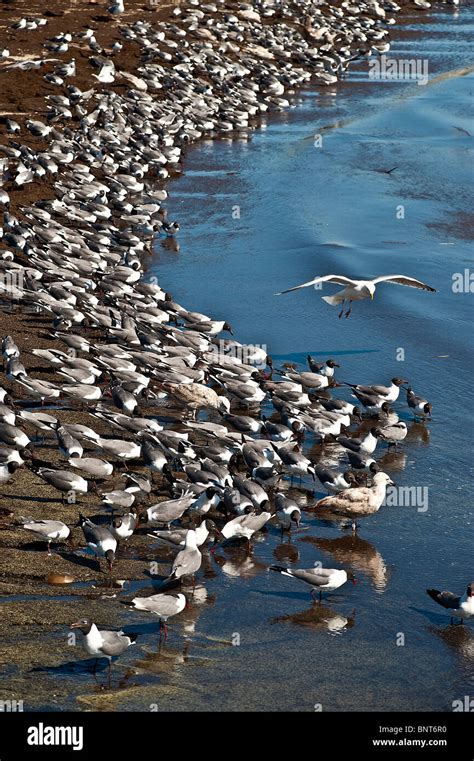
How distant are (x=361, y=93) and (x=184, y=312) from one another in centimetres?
2548

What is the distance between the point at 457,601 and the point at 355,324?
11.4 m

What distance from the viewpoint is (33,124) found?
114 ft

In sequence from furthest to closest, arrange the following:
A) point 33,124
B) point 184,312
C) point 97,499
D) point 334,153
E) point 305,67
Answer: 1. point 305,67
2. point 334,153
3. point 33,124
4. point 184,312
5. point 97,499

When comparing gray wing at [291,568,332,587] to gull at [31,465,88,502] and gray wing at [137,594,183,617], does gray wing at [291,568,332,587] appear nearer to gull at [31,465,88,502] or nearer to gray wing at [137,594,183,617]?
gray wing at [137,594,183,617]

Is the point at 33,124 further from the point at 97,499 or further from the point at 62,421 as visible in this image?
the point at 97,499

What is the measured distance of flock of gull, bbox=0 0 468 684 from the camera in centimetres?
1559

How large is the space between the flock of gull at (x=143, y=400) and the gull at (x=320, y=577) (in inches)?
0.8

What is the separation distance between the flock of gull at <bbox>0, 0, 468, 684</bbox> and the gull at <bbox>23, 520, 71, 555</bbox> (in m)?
0.02

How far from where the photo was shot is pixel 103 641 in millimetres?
12250

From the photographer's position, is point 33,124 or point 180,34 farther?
point 180,34

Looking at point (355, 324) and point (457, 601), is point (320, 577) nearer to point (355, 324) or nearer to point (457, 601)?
point (457, 601)

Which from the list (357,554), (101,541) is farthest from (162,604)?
(357,554)

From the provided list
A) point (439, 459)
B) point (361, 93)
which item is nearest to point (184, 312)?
point (439, 459)

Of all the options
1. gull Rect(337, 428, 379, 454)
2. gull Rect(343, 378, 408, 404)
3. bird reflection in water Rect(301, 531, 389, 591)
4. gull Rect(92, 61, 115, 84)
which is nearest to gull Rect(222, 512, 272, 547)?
bird reflection in water Rect(301, 531, 389, 591)
